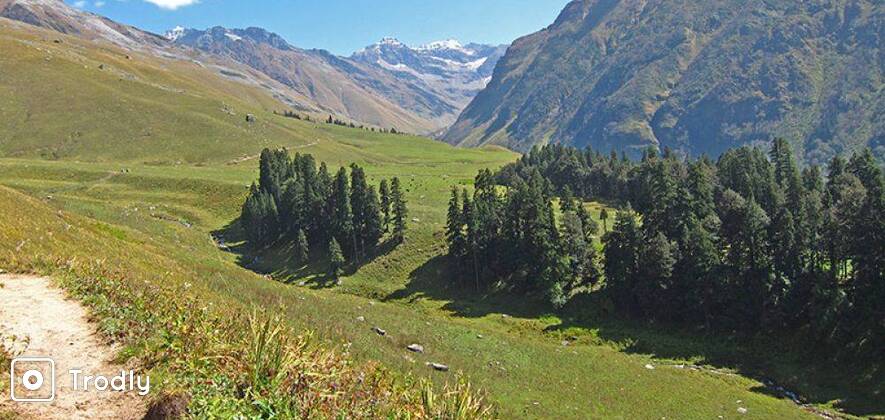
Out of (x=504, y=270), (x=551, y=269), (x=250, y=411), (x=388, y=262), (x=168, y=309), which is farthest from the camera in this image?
(x=388, y=262)

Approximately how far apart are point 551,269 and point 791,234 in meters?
32.0

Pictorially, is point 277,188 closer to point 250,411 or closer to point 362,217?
point 362,217

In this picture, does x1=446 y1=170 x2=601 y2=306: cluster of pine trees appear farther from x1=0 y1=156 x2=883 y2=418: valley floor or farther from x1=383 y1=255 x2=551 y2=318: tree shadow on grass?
x1=0 y1=156 x2=883 y2=418: valley floor

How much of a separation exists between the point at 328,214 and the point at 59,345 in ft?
301

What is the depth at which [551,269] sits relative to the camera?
79000mm

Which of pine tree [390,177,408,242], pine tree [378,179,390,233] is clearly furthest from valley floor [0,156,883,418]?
pine tree [378,179,390,233]

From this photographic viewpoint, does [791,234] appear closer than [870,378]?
No

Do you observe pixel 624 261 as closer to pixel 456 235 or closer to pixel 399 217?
pixel 456 235

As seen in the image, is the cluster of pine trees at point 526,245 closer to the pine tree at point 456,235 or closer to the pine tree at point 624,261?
the pine tree at point 456,235

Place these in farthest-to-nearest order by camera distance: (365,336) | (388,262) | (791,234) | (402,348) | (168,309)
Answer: (388,262) < (791,234) < (402,348) < (365,336) < (168,309)

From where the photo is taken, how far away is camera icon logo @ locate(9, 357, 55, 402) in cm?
1324

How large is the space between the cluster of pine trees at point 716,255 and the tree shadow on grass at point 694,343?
247 cm

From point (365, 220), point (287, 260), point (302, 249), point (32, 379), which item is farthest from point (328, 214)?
point (32, 379)

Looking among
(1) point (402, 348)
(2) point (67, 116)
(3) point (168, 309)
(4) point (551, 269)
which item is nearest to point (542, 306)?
(4) point (551, 269)
